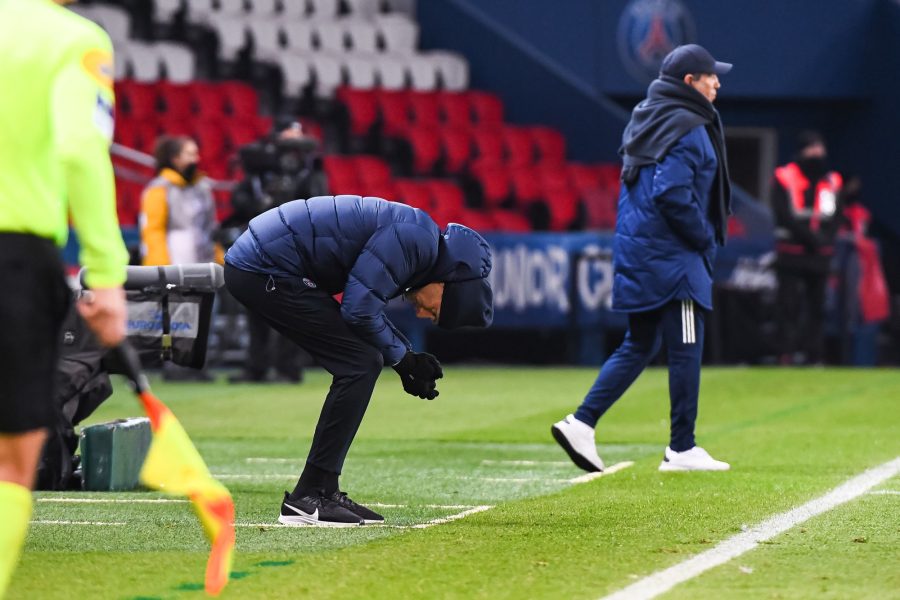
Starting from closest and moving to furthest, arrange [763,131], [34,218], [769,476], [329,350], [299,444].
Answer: [34,218], [329,350], [769,476], [299,444], [763,131]

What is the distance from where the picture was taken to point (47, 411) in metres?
4.30

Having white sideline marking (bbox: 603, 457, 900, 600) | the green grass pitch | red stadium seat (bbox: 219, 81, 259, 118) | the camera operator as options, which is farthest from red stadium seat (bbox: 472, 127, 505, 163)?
white sideline marking (bbox: 603, 457, 900, 600)

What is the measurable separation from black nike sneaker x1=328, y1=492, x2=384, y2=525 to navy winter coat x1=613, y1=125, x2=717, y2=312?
231 cm

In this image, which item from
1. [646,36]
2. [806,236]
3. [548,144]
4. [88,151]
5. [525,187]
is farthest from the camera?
[646,36]

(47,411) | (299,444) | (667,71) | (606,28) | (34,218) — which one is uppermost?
(606,28)

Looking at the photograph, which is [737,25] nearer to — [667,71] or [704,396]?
[704,396]

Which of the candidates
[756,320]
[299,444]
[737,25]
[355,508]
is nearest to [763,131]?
[737,25]

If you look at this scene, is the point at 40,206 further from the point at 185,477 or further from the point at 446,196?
the point at 446,196

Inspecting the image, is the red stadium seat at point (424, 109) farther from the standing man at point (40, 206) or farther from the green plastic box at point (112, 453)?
the standing man at point (40, 206)

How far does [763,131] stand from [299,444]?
621 inches

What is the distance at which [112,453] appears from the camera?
25.9ft

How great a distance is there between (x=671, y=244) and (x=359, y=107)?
12.5 meters

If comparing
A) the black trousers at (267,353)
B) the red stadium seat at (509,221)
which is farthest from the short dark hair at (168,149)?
the red stadium seat at (509,221)

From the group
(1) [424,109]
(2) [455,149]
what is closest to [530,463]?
(2) [455,149]
